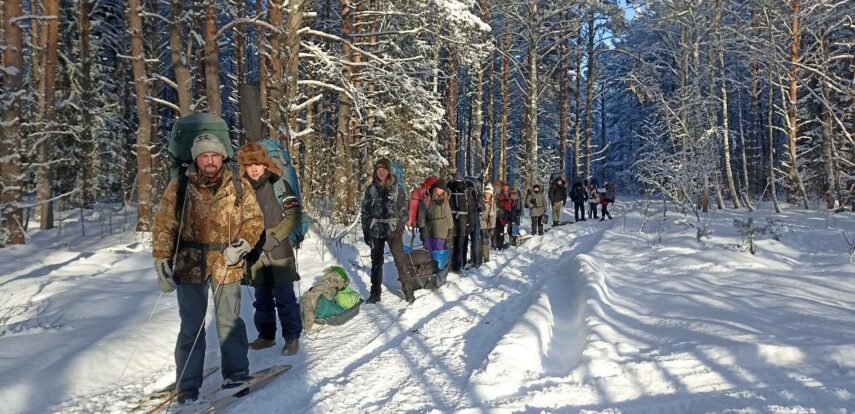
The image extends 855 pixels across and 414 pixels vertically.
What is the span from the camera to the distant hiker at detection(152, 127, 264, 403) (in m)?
3.39

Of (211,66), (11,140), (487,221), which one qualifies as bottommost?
(487,221)

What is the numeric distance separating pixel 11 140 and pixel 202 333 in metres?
9.93

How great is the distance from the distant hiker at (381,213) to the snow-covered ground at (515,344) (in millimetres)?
780

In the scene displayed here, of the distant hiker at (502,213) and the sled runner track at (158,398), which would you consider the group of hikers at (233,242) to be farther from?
the distant hiker at (502,213)

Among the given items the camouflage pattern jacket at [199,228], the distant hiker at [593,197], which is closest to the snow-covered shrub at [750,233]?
the camouflage pattern jacket at [199,228]

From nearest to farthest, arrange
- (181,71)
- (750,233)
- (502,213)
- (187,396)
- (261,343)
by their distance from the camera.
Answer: (187,396) → (261,343) → (750,233) → (181,71) → (502,213)

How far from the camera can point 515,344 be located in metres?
4.27

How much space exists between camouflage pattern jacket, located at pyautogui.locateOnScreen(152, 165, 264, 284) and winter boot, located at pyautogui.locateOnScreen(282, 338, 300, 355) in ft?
4.51

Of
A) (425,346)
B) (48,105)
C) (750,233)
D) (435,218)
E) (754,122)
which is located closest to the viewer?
(425,346)

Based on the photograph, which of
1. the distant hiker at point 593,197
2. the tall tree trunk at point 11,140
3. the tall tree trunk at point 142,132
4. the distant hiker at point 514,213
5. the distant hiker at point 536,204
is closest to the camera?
the tall tree trunk at point 11,140

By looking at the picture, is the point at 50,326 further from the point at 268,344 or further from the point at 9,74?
the point at 9,74

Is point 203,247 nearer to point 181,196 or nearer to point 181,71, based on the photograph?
point 181,196

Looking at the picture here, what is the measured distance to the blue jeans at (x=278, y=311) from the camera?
4723 millimetres

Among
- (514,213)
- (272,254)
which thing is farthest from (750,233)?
(272,254)
